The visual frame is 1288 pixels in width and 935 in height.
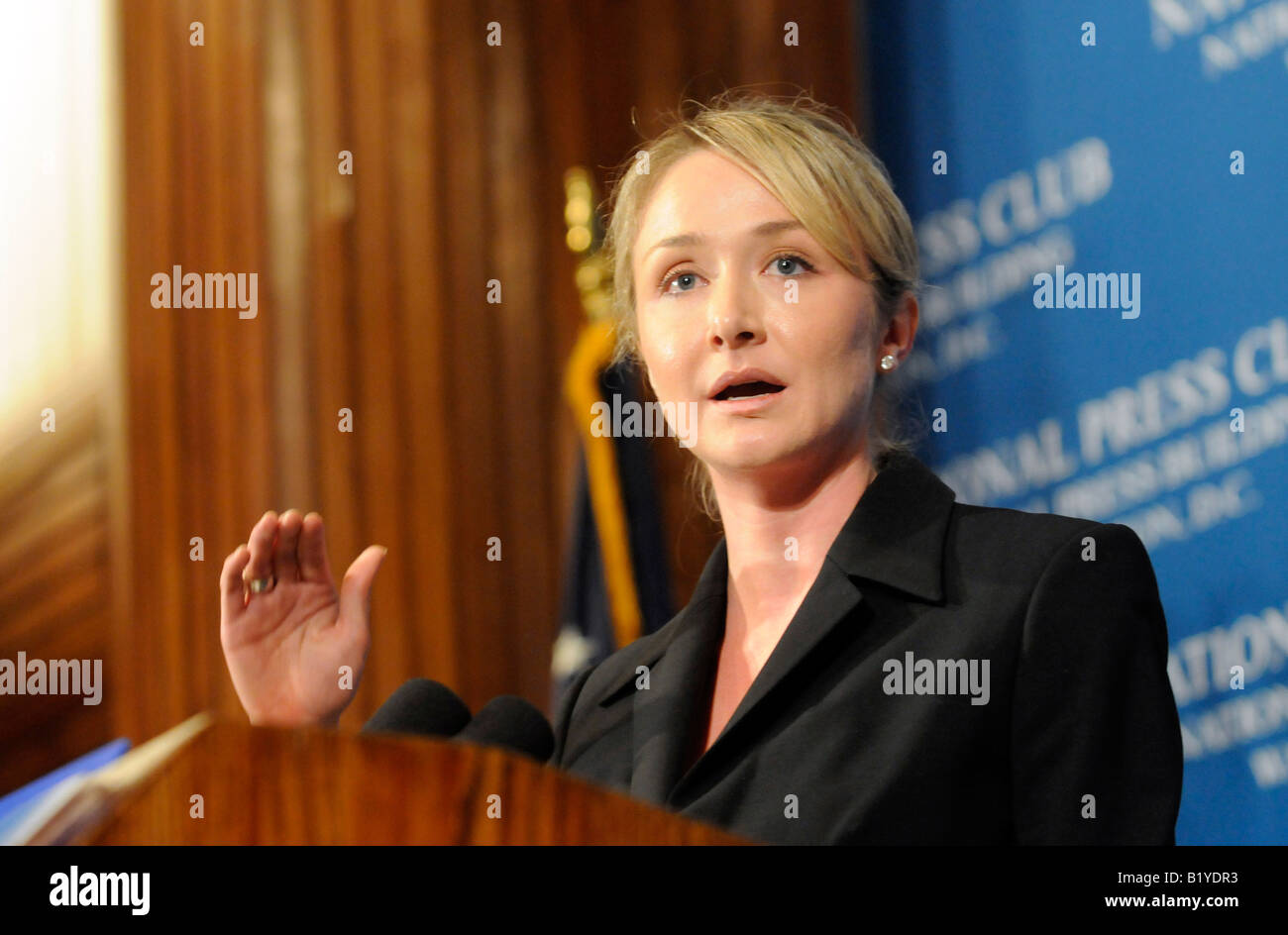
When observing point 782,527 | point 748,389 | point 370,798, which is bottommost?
point 370,798

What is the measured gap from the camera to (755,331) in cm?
142

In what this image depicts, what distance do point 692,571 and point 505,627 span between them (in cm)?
48

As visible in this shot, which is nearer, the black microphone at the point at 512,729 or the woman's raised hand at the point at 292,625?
the black microphone at the point at 512,729

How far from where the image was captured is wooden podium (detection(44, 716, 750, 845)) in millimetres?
692

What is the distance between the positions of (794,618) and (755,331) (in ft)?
0.97

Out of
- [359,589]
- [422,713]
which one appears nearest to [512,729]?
[422,713]

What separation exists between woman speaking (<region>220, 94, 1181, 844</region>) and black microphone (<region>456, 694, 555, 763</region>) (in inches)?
6.3

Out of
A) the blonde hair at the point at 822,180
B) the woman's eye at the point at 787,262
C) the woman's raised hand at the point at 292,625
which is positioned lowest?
the woman's raised hand at the point at 292,625

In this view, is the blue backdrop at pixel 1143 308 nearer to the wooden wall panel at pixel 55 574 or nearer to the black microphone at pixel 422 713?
the black microphone at pixel 422 713

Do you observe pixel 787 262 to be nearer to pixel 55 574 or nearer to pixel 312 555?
pixel 312 555

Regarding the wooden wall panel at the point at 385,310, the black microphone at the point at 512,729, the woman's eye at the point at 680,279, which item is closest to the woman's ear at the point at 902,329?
the woman's eye at the point at 680,279

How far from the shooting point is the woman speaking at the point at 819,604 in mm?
1222
